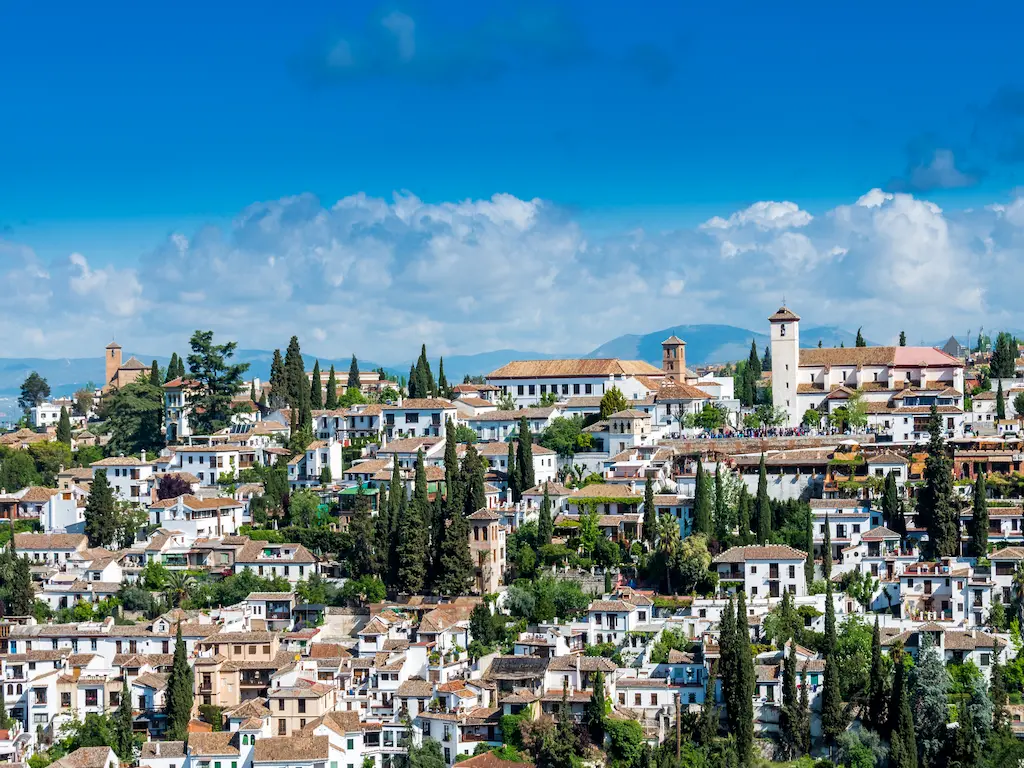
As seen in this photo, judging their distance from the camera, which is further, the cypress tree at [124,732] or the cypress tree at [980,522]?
the cypress tree at [980,522]

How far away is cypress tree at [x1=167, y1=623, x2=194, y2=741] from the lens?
41.8 meters

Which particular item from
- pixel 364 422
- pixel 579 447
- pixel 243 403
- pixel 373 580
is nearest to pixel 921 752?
pixel 373 580

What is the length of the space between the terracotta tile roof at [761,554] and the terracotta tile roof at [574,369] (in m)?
19.7

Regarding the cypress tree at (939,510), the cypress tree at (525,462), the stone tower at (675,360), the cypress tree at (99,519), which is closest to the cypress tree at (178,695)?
the cypress tree at (99,519)

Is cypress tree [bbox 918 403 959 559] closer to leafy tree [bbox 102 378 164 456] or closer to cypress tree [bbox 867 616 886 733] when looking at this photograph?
cypress tree [bbox 867 616 886 733]

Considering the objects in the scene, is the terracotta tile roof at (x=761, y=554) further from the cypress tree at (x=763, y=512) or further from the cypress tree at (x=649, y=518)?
the cypress tree at (x=649, y=518)

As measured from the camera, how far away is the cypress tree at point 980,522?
4544 cm

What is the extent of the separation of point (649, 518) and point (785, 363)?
16.7m

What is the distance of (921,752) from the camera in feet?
129

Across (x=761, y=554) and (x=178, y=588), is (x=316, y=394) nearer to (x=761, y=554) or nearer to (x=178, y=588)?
(x=178, y=588)

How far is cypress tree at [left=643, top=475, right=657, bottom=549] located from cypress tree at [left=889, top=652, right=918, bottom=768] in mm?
11291

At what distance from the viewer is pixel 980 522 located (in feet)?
150

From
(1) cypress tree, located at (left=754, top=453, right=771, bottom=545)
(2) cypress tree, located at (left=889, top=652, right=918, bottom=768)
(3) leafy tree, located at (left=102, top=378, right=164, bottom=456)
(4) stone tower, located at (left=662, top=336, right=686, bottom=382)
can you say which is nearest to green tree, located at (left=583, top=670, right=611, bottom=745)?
(2) cypress tree, located at (left=889, top=652, right=918, bottom=768)

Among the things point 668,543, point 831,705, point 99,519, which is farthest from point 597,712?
point 99,519
